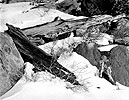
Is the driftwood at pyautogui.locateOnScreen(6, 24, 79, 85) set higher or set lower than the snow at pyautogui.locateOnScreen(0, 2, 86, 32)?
lower

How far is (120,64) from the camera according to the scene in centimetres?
578

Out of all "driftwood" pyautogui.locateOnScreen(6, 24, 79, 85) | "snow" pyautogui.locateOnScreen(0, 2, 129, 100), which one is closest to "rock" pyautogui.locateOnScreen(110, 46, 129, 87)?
"snow" pyautogui.locateOnScreen(0, 2, 129, 100)

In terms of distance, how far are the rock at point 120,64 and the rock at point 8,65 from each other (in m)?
2.17

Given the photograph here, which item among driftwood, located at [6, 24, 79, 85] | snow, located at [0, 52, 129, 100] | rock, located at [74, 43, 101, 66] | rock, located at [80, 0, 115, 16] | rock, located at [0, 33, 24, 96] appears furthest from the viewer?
rock, located at [80, 0, 115, 16]

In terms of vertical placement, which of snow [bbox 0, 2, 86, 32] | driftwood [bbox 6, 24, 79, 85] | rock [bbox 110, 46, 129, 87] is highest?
snow [bbox 0, 2, 86, 32]

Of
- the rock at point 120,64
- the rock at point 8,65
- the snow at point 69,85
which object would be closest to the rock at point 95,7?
the snow at point 69,85

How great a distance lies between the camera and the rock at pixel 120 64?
5.61m

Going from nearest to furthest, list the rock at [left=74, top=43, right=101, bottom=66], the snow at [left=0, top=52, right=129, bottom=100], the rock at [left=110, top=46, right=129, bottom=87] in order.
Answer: the snow at [left=0, top=52, right=129, bottom=100] < the rock at [left=110, top=46, right=129, bottom=87] < the rock at [left=74, top=43, right=101, bottom=66]

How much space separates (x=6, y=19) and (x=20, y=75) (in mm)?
4041

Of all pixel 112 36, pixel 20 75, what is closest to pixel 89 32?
pixel 112 36

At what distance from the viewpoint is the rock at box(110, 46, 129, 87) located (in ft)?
18.4

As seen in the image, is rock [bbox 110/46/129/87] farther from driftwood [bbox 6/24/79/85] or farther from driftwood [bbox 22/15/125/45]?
driftwood [bbox 6/24/79/85]

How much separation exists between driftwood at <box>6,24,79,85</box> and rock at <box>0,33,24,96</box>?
1.00 feet

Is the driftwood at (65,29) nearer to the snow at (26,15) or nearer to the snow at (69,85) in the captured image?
the snow at (69,85)
